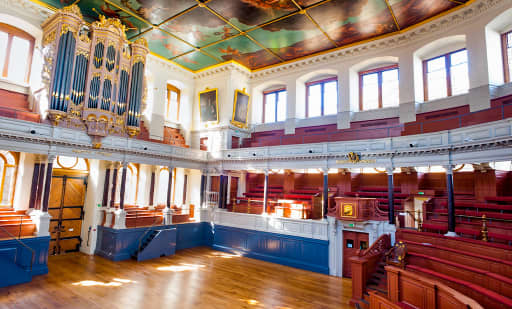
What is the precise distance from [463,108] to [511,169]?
263cm

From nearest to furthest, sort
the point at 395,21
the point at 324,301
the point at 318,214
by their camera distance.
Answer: the point at 324,301 < the point at 395,21 < the point at 318,214

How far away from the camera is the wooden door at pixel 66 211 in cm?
1188

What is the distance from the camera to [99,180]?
12758mm

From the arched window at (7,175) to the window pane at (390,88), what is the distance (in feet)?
50.0

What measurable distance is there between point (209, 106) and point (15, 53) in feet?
27.4

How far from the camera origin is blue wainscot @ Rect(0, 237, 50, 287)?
28.1 ft

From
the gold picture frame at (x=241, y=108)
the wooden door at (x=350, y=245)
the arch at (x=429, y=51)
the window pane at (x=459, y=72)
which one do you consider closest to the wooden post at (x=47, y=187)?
the gold picture frame at (x=241, y=108)

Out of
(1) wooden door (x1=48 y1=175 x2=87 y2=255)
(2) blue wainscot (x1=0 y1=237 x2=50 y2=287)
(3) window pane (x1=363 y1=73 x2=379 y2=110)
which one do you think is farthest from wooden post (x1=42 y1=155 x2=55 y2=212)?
(3) window pane (x1=363 y1=73 x2=379 y2=110)

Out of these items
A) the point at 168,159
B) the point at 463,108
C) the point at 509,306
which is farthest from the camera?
the point at 168,159

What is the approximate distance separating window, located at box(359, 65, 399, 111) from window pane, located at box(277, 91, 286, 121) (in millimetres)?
4251

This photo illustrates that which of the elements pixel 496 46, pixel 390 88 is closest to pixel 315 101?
pixel 390 88

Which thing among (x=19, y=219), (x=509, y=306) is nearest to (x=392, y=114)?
(x=509, y=306)

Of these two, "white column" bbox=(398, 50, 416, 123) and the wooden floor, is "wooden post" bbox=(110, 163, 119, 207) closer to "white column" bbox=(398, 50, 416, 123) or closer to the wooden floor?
the wooden floor

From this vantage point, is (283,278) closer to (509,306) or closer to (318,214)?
(318,214)
